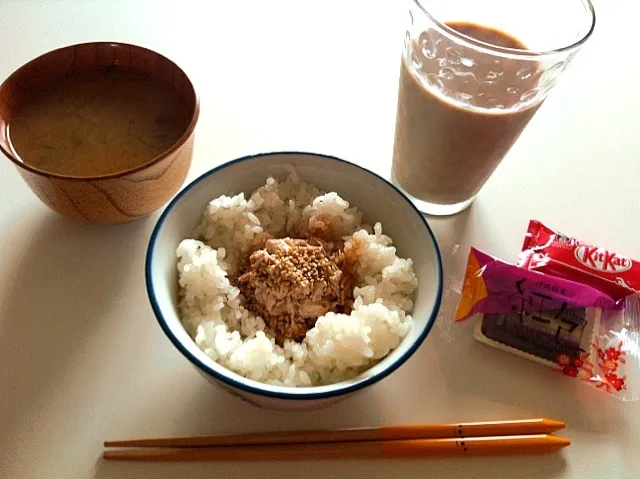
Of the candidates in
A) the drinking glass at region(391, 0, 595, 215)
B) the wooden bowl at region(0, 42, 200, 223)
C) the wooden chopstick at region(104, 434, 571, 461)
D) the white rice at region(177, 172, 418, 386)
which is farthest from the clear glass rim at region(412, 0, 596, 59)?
the wooden chopstick at region(104, 434, 571, 461)

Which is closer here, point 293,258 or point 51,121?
point 293,258

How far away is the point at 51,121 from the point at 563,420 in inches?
33.3

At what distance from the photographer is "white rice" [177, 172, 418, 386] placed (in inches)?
28.6

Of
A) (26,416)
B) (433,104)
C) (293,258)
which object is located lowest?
(26,416)

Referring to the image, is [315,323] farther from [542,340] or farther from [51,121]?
[51,121]

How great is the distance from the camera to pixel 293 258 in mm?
819

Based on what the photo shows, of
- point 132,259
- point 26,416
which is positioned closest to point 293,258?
point 132,259

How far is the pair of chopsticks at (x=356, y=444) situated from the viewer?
74cm

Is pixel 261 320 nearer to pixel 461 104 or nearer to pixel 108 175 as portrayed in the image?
pixel 108 175

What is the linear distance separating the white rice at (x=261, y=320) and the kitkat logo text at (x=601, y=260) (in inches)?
11.7

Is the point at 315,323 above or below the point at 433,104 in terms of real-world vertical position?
below

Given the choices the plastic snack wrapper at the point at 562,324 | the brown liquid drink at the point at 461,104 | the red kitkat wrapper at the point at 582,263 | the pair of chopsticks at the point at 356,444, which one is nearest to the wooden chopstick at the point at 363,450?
the pair of chopsticks at the point at 356,444

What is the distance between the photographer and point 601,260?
91 cm

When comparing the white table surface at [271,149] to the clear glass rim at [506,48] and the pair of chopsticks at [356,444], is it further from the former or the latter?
the clear glass rim at [506,48]
